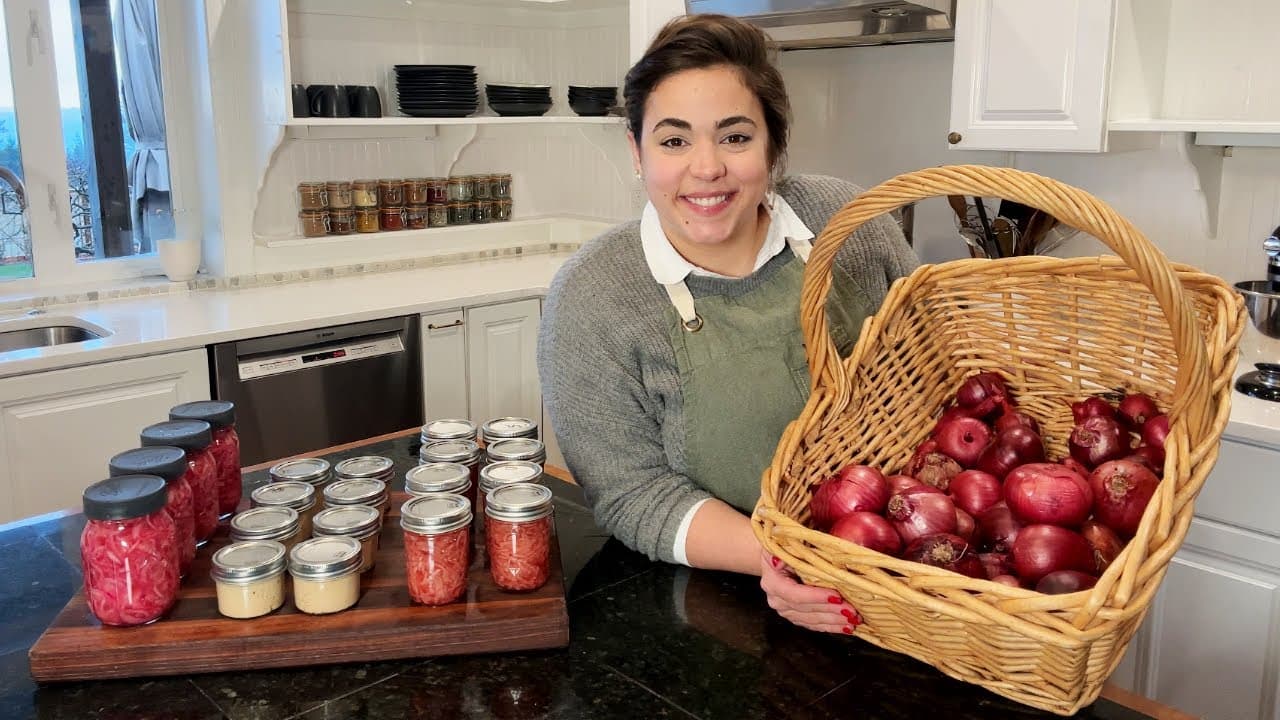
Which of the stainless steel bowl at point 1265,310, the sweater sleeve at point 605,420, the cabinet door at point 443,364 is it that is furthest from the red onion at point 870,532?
the cabinet door at point 443,364

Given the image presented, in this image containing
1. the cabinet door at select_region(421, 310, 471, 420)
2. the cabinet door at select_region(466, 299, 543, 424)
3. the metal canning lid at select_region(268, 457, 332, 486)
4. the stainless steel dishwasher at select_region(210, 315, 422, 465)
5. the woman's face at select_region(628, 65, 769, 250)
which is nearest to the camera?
the metal canning lid at select_region(268, 457, 332, 486)

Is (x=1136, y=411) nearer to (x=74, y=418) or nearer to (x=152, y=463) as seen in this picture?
(x=152, y=463)

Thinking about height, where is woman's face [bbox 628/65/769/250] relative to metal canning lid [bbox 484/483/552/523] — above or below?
above

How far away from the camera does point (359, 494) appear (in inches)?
52.0

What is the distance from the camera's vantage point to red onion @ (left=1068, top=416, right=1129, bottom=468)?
49.6 inches

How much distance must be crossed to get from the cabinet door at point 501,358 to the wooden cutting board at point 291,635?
2.17m

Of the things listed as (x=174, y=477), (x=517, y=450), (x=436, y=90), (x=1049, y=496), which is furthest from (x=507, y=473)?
(x=436, y=90)

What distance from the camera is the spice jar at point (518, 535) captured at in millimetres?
1224

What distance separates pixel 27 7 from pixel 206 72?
1.60 ft

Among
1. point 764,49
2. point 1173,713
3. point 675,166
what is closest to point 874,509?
point 1173,713

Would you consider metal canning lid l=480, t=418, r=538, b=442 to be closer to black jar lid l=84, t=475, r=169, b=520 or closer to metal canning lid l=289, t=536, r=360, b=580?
metal canning lid l=289, t=536, r=360, b=580

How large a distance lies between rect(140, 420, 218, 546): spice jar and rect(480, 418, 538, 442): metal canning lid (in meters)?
0.35

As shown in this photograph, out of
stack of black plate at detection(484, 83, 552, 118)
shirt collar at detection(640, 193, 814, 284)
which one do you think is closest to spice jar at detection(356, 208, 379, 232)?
stack of black plate at detection(484, 83, 552, 118)

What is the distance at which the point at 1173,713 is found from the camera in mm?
1109
